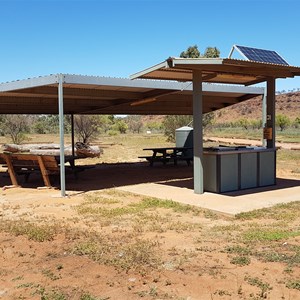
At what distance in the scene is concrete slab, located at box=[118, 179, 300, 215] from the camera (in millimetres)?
7734

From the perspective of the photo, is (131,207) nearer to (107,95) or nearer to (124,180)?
(124,180)

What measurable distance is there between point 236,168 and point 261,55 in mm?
2723

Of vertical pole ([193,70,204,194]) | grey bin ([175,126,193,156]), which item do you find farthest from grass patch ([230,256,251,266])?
grey bin ([175,126,193,156])

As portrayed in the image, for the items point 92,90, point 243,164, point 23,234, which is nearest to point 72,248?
point 23,234

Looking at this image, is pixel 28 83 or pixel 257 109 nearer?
pixel 28 83

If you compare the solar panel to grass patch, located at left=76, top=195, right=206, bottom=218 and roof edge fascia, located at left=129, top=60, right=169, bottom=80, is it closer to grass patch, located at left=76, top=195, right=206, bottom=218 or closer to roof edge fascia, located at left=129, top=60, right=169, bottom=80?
roof edge fascia, located at left=129, top=60, right=169, bottom=80

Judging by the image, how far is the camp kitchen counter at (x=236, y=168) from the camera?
9.17m

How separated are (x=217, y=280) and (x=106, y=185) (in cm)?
733

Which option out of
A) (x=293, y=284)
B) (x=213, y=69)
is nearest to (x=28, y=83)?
(x=213, y=69)

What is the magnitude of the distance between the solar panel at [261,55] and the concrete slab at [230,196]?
2.97m

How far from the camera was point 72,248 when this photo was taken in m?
5.30

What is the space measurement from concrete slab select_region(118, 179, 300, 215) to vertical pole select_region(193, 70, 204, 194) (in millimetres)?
314

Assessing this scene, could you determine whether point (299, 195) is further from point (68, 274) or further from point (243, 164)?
point (68, 274)

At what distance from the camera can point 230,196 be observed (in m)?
8.81
